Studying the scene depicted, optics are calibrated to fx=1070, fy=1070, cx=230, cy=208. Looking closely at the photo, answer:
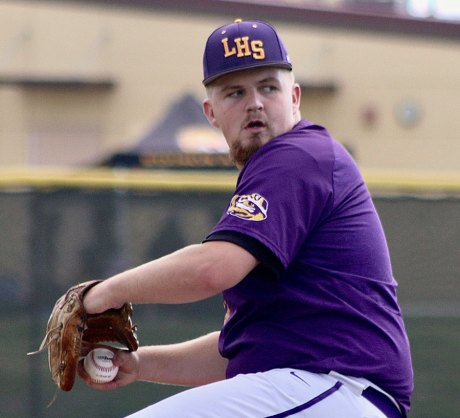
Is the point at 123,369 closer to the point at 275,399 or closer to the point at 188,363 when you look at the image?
the point at 188,363

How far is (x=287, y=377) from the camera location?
275 cm

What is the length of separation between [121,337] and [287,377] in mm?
616

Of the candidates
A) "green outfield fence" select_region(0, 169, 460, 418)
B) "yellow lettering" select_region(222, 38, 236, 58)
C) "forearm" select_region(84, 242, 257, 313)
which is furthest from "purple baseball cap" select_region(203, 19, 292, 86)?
"green outfield fence" select_region(0, 169, 460, 418)

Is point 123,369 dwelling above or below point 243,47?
below

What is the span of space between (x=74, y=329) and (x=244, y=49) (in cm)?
90

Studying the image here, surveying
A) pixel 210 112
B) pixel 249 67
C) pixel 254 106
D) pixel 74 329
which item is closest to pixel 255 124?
pixel 254 106

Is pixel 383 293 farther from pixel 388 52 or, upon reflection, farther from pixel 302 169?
pixel 388 52

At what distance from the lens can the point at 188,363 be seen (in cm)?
337

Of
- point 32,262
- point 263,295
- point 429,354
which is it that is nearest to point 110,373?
point 263,295

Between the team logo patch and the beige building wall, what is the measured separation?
49.3 feet

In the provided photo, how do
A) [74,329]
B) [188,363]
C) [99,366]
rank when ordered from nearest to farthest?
[74,329], [99,366], [188,363]

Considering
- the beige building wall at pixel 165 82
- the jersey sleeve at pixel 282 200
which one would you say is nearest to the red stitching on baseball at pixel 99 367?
the jersey sleeve at pixel 282 200

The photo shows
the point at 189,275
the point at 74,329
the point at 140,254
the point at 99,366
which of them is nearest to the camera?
the point at 189,275

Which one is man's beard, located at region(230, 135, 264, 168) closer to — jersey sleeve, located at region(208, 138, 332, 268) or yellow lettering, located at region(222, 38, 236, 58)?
jersey sleeve, located at region(208, 138, 332, 268)
